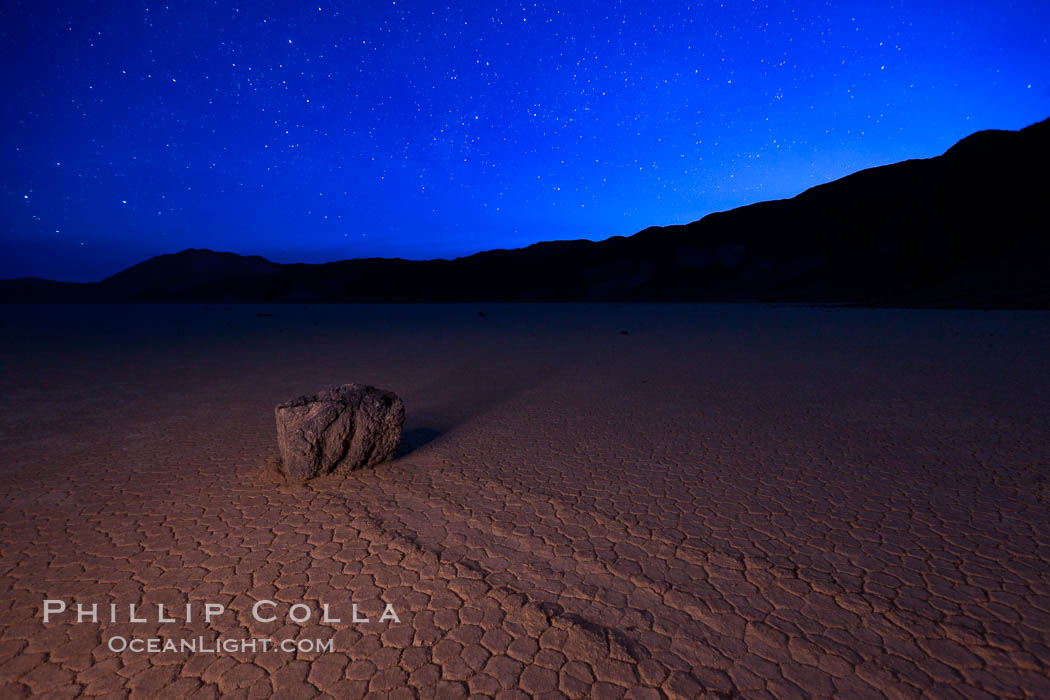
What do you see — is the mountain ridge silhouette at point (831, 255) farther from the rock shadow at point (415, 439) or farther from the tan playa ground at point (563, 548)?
the rock shadow at point (415, 439)

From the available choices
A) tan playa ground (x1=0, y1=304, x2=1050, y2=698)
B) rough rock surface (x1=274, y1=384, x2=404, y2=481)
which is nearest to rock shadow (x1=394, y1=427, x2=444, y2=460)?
tan playa ground (x1=0, y1=304, x2=1050, y2=698)

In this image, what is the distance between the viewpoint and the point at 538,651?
2861 mm

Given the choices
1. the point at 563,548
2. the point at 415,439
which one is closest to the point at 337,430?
the point at 415,439

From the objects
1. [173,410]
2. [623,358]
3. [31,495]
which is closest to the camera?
[31,495]

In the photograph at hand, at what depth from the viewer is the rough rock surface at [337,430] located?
5.46 meters

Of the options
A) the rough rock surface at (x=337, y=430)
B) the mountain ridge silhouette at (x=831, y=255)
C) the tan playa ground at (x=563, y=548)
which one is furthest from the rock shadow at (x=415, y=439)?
the mountain ridge silhouette at (x=831, y=255)

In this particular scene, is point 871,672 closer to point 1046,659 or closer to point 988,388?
point 1046,659

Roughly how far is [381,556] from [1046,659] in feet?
12.6

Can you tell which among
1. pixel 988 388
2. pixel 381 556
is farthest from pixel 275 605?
pixel 988 388

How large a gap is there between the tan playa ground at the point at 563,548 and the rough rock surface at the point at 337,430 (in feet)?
0.96

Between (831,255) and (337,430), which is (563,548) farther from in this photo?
(831,255)

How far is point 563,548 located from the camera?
13.1 feet

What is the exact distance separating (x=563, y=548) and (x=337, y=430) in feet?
9.35

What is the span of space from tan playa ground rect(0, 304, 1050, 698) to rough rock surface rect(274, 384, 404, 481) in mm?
291
